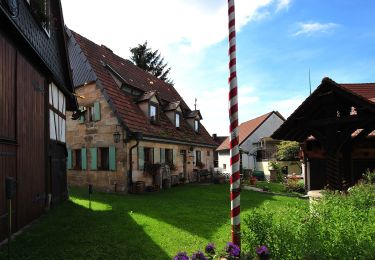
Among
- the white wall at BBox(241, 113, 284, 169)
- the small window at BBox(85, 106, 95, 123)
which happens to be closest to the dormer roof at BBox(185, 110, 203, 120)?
the small window at BBox(85, 106, 95, 123)

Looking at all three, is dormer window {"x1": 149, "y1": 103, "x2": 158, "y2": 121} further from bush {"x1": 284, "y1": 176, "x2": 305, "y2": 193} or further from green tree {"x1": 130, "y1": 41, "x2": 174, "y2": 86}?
green tree {"x1": 130, "y1": 41, "x2": 174, "y2": 86}

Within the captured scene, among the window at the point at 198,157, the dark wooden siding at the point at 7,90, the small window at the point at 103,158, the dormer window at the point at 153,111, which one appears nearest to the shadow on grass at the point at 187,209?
the small window at the point at 103,158

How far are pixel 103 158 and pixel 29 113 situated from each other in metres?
9.27

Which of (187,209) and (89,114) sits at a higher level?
(89,114)

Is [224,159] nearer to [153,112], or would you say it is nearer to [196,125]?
[196,125]

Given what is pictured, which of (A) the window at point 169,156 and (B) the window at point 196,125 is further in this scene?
(B) the window at point 196,125

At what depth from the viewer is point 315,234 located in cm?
435

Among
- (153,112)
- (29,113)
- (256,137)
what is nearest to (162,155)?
(153,112)

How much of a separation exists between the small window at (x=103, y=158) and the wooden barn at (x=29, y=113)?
4449 millimetres

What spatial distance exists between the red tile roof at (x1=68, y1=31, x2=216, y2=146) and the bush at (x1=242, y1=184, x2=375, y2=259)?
41.0ft

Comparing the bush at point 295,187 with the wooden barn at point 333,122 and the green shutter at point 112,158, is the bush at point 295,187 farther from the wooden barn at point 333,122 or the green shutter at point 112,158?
the wooden barn at point 333,122

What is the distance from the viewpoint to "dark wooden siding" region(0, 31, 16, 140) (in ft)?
24.4

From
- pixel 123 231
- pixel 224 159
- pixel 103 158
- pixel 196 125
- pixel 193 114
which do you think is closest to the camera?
pixel 123 231

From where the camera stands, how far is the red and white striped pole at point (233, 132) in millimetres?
5562
